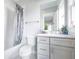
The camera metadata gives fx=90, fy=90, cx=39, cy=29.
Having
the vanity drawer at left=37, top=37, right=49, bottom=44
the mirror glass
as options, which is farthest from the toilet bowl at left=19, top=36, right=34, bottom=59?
the mirror glass

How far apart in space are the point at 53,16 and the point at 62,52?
0.61m

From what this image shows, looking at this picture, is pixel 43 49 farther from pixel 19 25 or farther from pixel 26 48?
pixel 19 25

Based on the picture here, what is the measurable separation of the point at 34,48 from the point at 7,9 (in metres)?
0.77

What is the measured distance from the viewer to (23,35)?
1.53 m

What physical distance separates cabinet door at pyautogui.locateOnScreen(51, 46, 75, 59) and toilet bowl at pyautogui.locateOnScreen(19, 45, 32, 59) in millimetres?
402

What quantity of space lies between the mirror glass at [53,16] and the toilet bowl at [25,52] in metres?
0.44

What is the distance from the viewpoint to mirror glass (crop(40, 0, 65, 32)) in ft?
5.03

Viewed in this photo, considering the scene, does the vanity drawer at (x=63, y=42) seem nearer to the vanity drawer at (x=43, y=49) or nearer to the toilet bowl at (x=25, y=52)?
the vanity drawer at (x=43, y=49)

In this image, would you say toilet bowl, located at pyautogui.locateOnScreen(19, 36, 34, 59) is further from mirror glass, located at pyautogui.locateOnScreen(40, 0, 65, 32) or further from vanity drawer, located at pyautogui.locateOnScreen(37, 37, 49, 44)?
mirror glass, located at pyautogui.locateOnScreen(40, 0, 65, 32)

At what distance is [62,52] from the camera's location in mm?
1360

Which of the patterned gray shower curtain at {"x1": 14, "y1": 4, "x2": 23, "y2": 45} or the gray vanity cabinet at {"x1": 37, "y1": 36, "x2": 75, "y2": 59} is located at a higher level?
the patterned gray shower curtain at {"x1": 14, "y1": 4, "x2": 23, "y2": 45}

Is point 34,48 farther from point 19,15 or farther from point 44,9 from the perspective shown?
point 44,9
